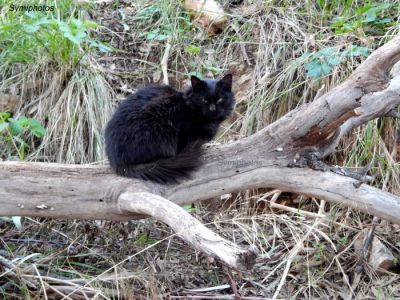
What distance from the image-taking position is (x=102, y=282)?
2500 mm

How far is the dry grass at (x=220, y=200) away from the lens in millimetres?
2645

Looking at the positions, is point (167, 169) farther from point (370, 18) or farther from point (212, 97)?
point (370, 18)

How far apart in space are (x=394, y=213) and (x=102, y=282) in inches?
48.7

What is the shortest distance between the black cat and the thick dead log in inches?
3.0

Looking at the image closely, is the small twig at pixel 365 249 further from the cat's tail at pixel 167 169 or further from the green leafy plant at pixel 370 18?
the green leafy plant at pixel 370 18

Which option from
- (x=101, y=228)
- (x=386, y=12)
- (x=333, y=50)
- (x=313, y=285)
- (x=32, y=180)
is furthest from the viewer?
(x=386, y=12)

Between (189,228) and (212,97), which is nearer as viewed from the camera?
(189,228)

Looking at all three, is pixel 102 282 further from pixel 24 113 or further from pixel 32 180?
pixel 24 113

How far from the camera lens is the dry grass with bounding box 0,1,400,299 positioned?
8.68 ft

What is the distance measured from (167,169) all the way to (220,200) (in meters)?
1.09

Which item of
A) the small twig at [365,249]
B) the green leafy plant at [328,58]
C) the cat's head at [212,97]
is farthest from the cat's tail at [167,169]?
the green leafy plant at [328,58]

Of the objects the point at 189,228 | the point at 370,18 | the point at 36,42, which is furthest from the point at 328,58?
the point at 189,228

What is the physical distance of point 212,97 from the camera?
3029 mm

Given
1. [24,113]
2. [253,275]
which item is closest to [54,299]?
[253,275]
